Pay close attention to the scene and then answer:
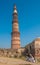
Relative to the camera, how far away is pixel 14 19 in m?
36.8

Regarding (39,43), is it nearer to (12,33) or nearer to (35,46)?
(35,46)

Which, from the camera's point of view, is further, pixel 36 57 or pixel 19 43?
pixel 19 43

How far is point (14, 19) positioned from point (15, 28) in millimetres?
2496

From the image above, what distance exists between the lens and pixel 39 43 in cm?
2372

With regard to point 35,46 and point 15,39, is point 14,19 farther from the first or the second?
point 35,46

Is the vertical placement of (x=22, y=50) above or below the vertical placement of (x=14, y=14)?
below

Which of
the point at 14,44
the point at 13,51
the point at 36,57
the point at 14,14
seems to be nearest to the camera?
the point at 36,57

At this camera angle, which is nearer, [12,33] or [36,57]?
[36,57]

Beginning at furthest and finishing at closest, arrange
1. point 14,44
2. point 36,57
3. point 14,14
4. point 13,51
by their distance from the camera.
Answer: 1. point 14,14
2. point 14,44
3. point 13,51
4. point 36,57

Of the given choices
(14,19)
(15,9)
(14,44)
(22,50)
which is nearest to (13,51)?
(22,50)

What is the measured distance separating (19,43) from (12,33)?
276 cm

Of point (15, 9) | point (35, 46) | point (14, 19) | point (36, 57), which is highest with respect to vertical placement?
point (15, 9)

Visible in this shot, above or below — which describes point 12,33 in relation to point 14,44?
above

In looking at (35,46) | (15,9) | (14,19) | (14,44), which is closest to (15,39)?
(14,44)
